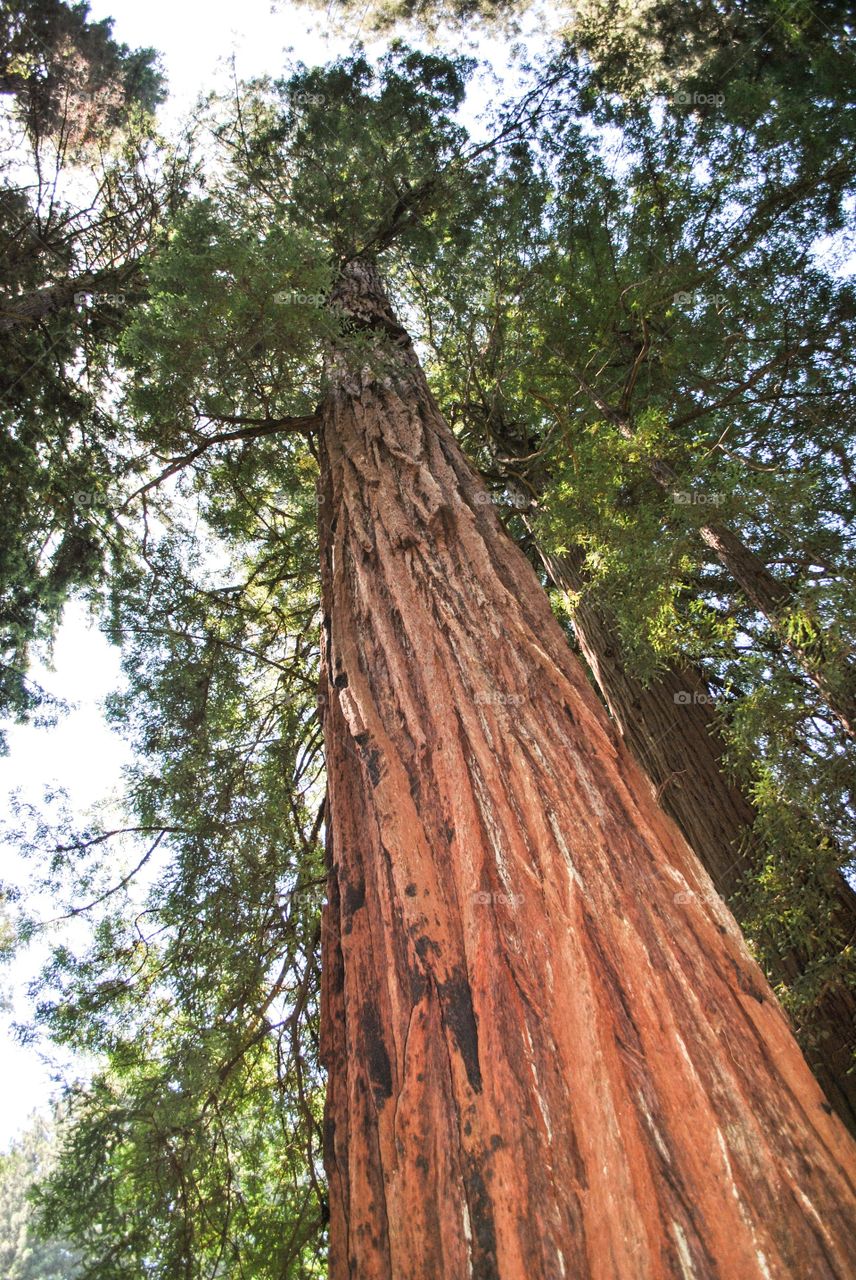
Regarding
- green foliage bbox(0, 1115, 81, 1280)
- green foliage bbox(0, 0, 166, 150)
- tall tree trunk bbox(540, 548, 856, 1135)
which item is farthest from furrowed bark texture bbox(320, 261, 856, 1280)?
green foliage bbox(0, 1115, 81, 1280)

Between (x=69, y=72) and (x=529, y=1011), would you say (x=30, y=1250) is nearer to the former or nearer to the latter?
(x=69, y=72)

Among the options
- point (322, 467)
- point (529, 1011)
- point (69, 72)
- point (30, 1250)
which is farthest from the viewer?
point (30, 1250)

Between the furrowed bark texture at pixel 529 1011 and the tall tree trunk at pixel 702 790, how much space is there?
1362 millimetres

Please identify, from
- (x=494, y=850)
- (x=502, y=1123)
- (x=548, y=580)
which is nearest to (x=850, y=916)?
(x=494, y=850)

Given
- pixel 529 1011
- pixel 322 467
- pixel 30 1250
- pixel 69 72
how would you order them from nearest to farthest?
1. pixel 529 1011
2. pixel 322 467
3. pixel 69 72
4. pixel 30 1250

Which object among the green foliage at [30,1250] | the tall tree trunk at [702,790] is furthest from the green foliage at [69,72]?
the green foliage at [30,1250]

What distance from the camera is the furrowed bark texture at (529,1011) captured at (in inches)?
41.0

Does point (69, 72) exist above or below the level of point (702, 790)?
above

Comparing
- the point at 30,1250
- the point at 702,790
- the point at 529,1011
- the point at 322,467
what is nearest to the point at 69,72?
the point at 322,467

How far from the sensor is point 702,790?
144 inches

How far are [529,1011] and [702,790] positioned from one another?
105 inches

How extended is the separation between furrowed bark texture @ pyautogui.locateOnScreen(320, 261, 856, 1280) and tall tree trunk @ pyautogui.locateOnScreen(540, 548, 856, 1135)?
53.6 inches

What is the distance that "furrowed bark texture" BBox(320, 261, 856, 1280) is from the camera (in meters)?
1.04

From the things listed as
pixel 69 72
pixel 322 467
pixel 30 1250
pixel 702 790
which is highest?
pixel 69 72
